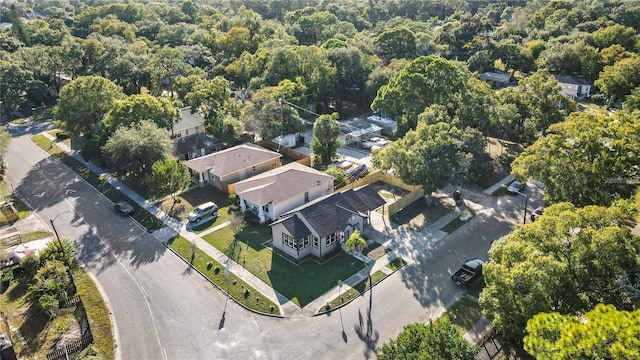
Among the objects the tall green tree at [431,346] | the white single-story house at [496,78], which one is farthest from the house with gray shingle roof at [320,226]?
the white single-story house at [496,78]

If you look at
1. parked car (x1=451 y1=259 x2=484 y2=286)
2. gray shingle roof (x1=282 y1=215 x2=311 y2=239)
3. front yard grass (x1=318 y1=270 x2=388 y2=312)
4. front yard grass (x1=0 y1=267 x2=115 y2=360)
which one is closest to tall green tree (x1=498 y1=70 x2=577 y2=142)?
parked car (x1=451 y1=259 x2=484 y2=286)

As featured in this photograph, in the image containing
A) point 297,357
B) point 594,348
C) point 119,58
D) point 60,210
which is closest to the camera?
point 594,348

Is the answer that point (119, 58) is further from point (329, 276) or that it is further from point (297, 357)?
point (297, 357)

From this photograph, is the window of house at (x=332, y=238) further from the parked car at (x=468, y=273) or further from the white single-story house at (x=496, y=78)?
the white single-story house at (x=496, y=78)

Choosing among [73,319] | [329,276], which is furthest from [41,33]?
[329,276]

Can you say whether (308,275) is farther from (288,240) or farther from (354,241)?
(354,241)

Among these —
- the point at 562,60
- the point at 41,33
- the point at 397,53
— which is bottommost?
the point at 562,60

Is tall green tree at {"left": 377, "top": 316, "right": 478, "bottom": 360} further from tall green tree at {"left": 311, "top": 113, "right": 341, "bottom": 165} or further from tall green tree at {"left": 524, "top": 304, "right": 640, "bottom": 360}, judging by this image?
tall green tree at {"left": 311, "top": 113, "right": 341, "bottom": 165}

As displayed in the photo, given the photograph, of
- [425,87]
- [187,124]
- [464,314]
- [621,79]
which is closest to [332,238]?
[464,314]
